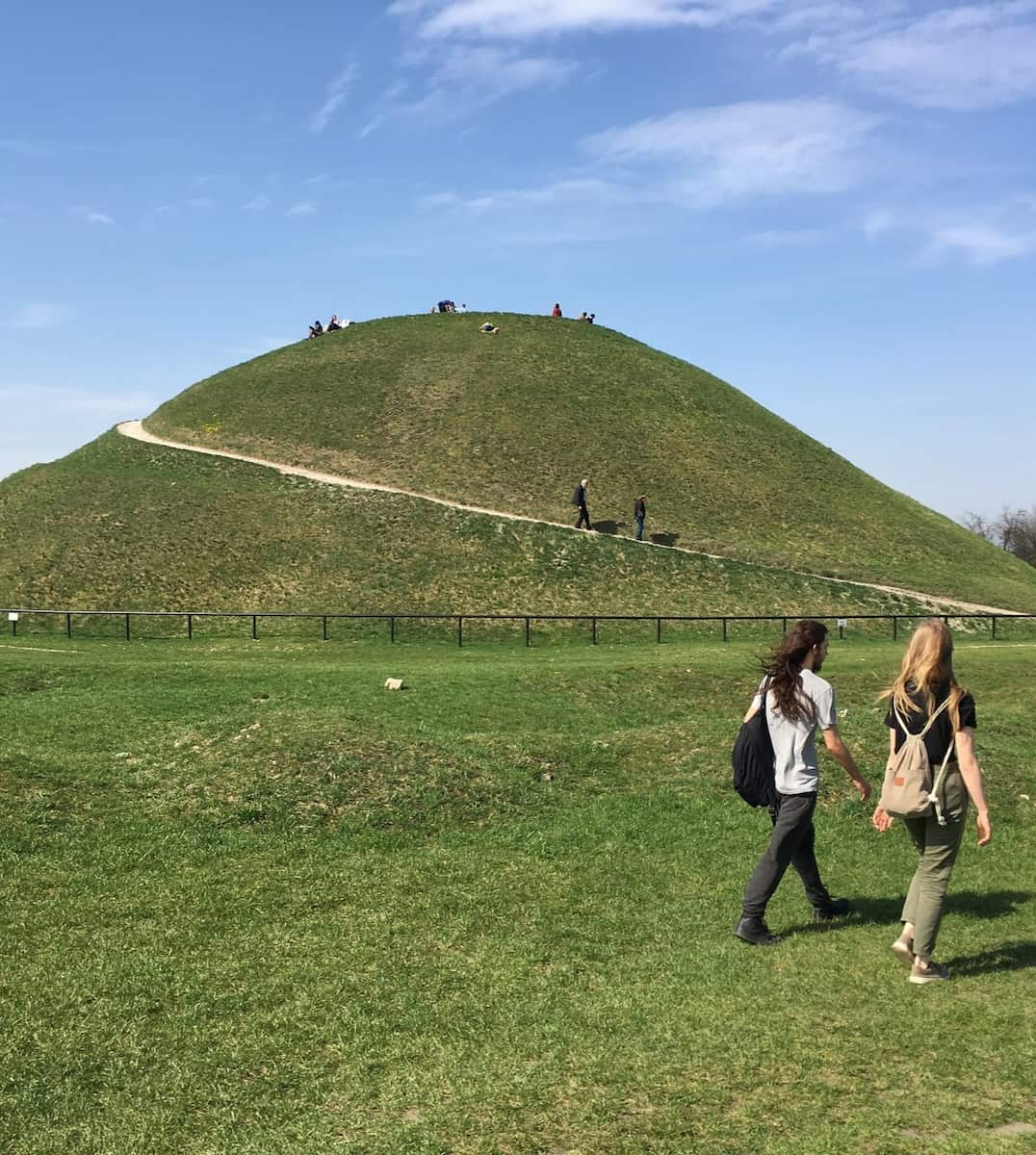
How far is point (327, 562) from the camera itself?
40.0 m

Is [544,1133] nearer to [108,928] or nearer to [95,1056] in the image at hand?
[95,1056]

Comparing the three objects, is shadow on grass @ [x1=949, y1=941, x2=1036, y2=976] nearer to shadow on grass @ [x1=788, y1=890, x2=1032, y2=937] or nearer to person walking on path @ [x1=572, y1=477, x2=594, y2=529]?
shadow on grass @ [x1=788, y1=890, x2=1032, y2=937]

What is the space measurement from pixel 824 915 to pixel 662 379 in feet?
193

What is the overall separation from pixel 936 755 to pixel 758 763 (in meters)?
1.44

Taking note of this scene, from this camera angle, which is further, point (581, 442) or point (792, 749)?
point (581, 442)

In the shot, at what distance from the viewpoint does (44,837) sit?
10.2 m

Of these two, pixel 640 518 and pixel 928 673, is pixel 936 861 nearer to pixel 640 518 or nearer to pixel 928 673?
pixel 928 673

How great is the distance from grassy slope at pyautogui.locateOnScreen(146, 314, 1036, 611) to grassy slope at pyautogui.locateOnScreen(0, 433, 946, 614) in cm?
424

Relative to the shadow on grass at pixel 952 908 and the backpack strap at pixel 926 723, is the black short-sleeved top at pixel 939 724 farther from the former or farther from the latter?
the shadow on grass at pixel 952 908

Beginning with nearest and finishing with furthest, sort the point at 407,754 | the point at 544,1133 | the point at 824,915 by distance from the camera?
the point at 544,1133 → the point at 824,915 → the point at 407,754

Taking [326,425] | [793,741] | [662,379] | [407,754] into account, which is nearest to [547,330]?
[662,379]

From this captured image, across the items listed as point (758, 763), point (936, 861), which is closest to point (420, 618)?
point (758, 763)

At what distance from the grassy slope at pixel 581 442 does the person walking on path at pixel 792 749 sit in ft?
121

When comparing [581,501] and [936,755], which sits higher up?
[581,501]
